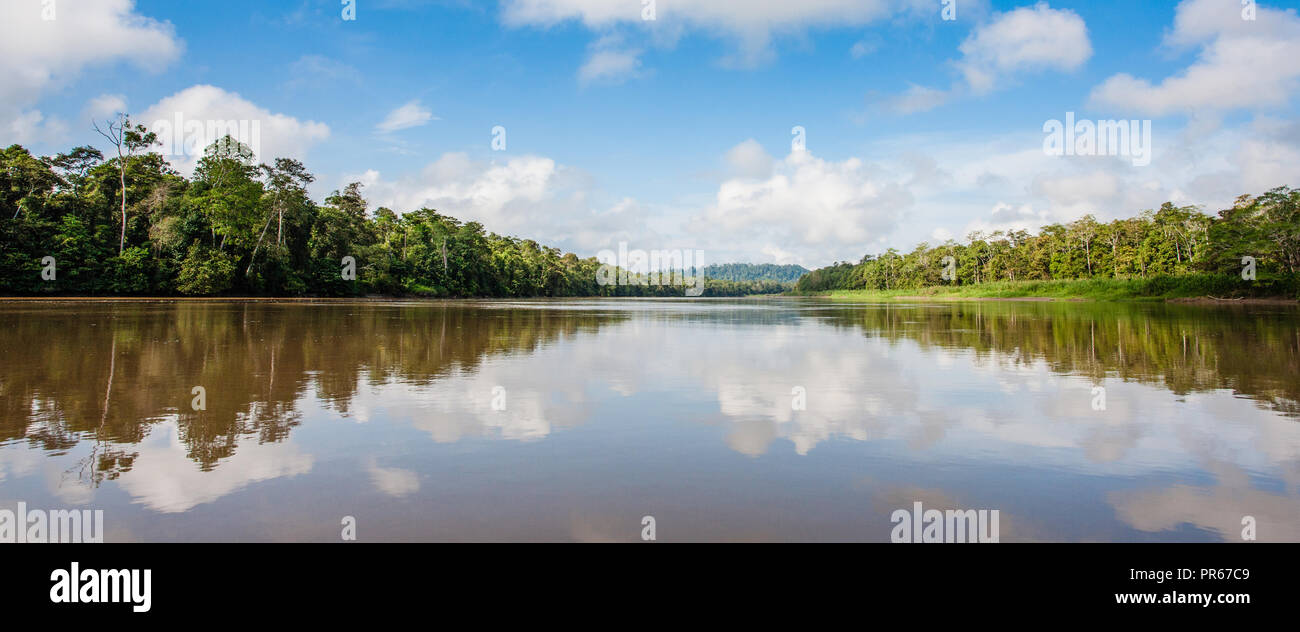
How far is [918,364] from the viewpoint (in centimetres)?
1332

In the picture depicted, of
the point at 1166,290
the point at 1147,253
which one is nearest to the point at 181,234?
the point at 1166,290

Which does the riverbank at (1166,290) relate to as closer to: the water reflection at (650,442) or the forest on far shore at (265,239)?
the forest on far shore at (265,239)

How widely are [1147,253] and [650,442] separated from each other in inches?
3377

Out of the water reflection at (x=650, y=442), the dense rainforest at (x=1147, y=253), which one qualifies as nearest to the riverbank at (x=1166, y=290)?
the dense rainforest at (x=1147, y=253)

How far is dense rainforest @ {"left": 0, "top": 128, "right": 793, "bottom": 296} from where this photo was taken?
149 feet

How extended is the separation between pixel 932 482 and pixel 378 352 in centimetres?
1255

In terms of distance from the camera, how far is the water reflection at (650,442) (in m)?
4.54

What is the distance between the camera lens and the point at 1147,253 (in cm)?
7200

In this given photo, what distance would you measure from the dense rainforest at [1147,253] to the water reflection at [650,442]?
46.4 metres

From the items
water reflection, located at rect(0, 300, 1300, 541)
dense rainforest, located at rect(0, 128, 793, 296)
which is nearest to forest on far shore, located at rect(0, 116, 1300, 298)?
dense rainforest, located at rect(0, 128, 793, 296)

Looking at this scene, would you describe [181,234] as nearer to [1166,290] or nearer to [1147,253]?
[1166,290]

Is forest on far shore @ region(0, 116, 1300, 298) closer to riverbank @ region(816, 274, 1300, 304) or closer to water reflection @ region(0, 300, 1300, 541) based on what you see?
riverbank @ region(816, 274, 1300, 304)
